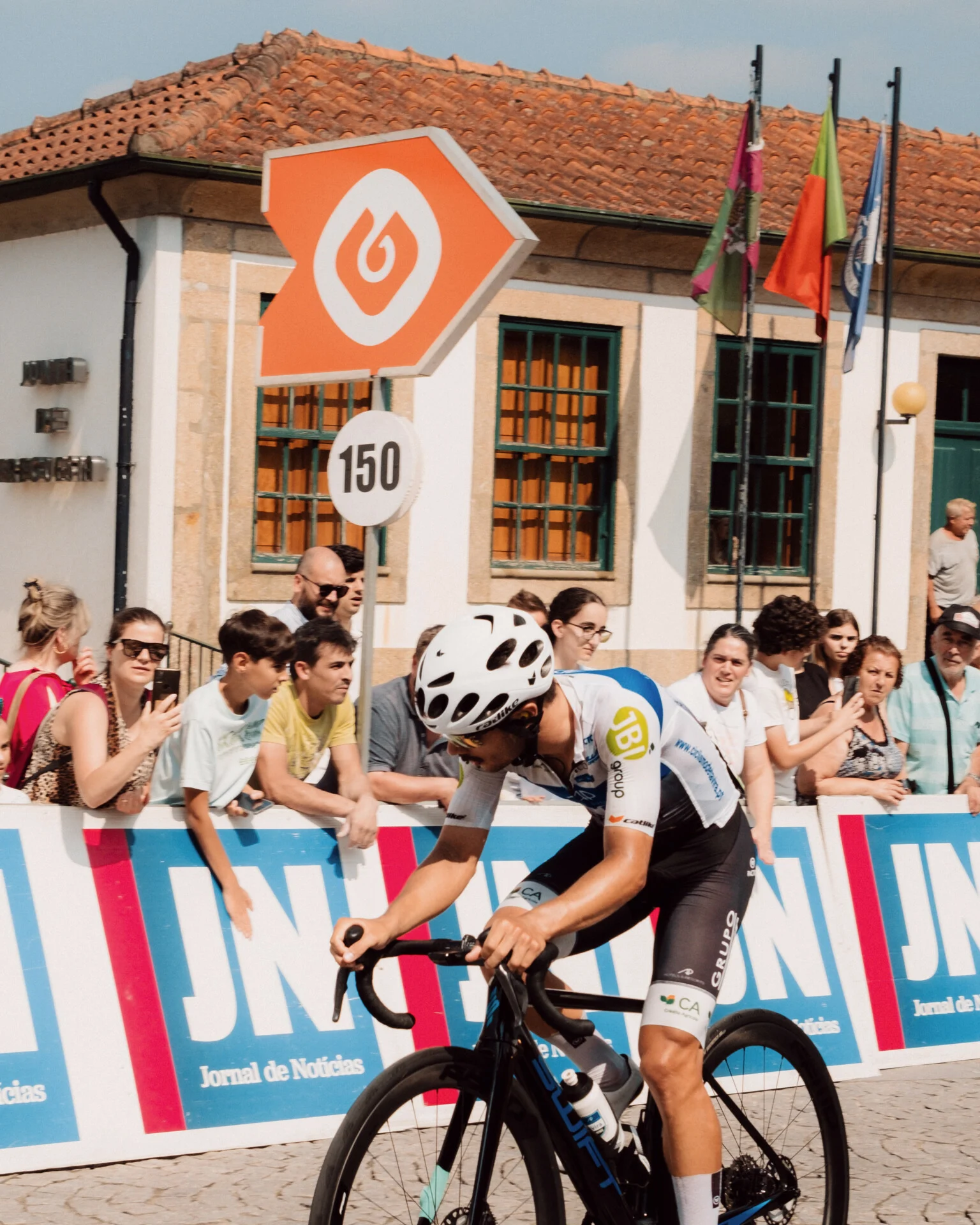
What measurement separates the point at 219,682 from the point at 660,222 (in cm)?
1109

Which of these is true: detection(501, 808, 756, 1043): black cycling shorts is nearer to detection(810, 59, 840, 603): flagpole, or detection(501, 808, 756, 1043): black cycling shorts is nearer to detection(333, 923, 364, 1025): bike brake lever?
detection(333, 923, 364, 1025): bike brake lever

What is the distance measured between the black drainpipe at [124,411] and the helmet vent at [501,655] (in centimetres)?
1128

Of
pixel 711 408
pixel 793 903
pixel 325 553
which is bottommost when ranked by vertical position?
pixel 793 903

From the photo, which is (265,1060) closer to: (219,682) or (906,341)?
(219,682)

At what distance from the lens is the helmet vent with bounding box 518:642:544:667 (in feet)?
13.5

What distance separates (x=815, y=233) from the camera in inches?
663

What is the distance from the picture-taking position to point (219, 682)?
666 centimetres

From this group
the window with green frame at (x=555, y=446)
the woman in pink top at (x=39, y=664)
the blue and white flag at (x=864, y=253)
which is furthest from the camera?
the blue and white flag at (x=864, y=253)

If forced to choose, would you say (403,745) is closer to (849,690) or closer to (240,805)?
(240,805)

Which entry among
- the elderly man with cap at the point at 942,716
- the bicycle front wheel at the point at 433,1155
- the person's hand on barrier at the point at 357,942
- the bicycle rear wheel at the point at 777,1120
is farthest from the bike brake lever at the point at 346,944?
the elderly man with cap at the point at 942,716

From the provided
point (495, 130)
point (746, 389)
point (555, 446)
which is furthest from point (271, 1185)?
point (495, 130)

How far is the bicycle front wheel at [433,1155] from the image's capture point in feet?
12.8

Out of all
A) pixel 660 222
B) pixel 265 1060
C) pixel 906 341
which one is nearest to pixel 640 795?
pixel 265 1060

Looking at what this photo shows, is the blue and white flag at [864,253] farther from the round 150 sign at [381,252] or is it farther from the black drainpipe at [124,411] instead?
the round 150 sign at [381,252]
